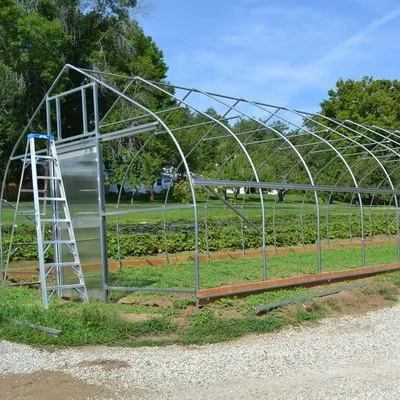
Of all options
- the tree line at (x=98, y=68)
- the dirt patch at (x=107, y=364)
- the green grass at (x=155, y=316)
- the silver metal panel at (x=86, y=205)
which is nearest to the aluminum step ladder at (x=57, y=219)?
the silver metal panel at (x=86, y=205)

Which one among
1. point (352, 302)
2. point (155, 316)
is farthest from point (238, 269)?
point (155, 316)

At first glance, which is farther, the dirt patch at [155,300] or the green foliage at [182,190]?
the green foliage at [182,190]

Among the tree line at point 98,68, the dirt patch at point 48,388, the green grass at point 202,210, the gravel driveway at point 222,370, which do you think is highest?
the tree line at point 98,68

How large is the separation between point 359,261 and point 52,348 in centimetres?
1092

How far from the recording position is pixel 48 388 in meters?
5.82

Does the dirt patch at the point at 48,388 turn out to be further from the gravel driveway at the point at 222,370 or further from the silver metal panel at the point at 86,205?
the silver metal panel at the point at 86,205

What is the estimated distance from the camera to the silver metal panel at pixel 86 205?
10.7m

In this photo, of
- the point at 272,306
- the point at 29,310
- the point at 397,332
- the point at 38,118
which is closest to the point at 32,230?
the point at 29,310

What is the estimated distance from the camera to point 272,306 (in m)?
9.21

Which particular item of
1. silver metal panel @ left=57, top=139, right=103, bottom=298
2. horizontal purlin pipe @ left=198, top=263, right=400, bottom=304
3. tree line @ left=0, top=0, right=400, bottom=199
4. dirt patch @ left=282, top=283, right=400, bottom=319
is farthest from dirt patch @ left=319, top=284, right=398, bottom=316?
tree line @ left=0, top=0, right=400, bottom=199

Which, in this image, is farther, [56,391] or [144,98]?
[144,98]

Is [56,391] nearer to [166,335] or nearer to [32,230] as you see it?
[166,335]

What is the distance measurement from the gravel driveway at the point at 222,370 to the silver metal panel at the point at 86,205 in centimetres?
320

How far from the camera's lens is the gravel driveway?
18.7 ft
